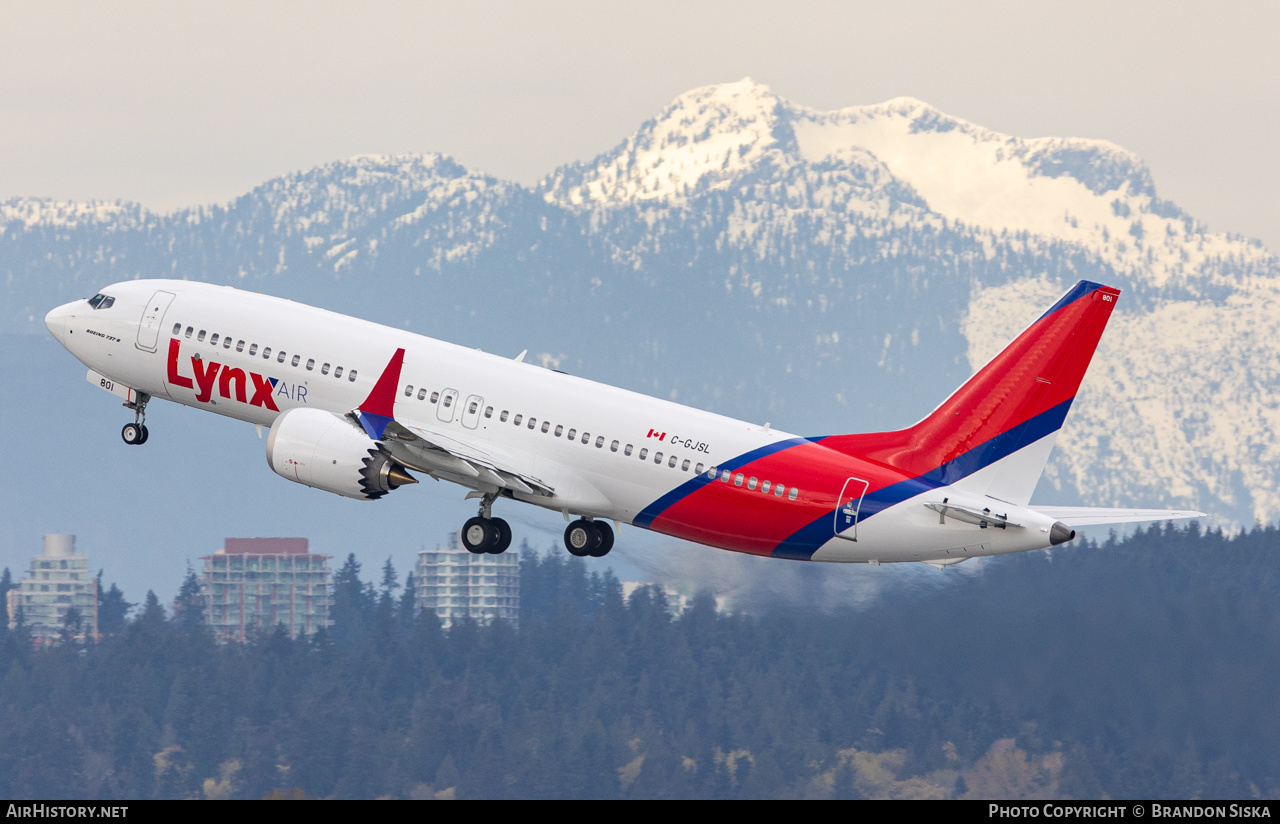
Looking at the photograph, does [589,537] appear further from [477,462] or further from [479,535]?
[477,462]

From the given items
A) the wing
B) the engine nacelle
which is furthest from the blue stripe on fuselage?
the engine nacelle

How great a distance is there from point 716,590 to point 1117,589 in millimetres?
24990

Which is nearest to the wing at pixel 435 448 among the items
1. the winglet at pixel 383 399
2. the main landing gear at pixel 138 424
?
the winglet at pixel 383 399

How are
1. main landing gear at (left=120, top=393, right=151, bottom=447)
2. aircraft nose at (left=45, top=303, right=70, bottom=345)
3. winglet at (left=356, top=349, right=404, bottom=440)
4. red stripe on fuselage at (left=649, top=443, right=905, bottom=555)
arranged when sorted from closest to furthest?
red stripe on fuselage at (left=649, top=443, right=905, bottom=555) → winglet at (left=356, top=349, right=404, bottom=440) → main landing gear at (left=120, top=393, right=151, bottom=447) → aircraft nose at (left=45, top=303, right=70, bottom=345)

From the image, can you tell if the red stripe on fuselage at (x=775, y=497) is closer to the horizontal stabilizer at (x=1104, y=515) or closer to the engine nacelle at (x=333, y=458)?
the horizontal stabilizer at (x=1104, y=515)

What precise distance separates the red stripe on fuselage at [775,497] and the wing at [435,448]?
496 centimetres

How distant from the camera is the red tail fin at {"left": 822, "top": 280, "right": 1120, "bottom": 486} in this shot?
173 ft

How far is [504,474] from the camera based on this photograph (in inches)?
2186

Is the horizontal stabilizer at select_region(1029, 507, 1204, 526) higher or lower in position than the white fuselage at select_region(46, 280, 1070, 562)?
lower

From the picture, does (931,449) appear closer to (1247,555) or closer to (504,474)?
(504,474)

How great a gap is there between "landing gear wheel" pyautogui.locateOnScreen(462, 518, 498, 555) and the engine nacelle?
11.1 feet

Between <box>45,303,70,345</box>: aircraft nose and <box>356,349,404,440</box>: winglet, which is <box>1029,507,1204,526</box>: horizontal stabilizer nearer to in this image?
<box>356,349,404,440</box>: winglet

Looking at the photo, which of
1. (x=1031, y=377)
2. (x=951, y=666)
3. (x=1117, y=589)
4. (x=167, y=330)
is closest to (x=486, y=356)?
(x=167, y=330)
